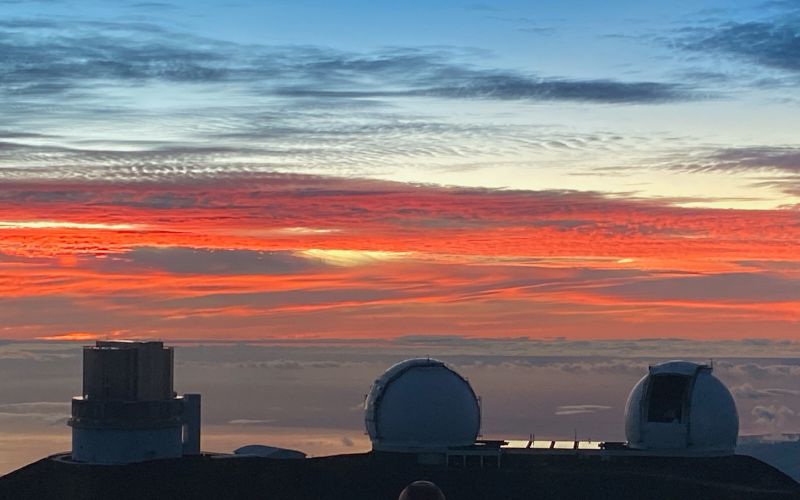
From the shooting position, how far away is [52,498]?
194 feet

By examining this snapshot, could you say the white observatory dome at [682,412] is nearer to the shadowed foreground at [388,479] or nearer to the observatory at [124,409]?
the shadowed foreground at [388,479]

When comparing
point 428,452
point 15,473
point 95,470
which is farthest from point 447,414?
point 15,473

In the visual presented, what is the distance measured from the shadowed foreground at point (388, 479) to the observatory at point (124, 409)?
2.28m

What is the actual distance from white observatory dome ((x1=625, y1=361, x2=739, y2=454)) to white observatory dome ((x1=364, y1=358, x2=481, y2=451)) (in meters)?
8.98

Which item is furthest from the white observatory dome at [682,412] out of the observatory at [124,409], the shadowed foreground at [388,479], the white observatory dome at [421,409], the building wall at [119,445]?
the building wall at [119,445]

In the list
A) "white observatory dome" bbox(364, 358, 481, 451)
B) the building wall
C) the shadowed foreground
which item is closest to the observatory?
the building wall

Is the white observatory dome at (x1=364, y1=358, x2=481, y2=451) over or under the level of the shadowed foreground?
over

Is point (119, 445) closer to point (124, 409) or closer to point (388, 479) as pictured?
point (124, 409)

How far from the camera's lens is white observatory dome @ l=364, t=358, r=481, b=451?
6294 cm

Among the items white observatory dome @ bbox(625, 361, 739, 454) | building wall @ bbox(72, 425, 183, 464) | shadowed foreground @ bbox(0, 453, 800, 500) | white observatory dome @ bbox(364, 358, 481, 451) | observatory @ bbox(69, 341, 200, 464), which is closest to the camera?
shadowed foreground @ bbox(0, 453, 800, 500)

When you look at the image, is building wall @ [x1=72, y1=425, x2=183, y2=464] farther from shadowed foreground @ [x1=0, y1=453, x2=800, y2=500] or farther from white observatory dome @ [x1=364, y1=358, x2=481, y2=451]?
white observatory dome @ [x1=364, y1=358, x2=481, y2=451]

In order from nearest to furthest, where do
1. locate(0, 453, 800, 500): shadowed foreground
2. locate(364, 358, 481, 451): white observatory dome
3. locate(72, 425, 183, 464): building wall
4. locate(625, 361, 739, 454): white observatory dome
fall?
locate(0, 453, 800, 500): shadowed foreground → locate(364, 358, 481, 451): white observatory dome → locate(625, 361, 739, 454): white observatory dome → locate(72, 425, 183, 464): building wall

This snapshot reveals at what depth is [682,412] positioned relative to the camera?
64375 mm

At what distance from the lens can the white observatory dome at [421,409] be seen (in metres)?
62.9
